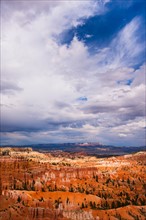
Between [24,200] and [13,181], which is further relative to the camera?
[13,181]

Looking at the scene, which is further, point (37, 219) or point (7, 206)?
point (7, 206)

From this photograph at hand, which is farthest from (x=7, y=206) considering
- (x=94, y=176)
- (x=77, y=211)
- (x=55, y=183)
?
(x=94, y=176)

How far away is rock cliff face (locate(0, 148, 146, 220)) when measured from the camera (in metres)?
116

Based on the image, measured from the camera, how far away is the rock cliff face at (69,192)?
4577 inches

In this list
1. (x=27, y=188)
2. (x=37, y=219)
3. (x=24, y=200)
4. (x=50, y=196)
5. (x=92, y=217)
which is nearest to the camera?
(x=37, y=219)

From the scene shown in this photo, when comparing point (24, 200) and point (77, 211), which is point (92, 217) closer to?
point (77, 211)

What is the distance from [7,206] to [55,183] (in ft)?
153

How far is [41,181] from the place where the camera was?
159875mm

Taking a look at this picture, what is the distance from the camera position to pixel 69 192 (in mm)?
148125

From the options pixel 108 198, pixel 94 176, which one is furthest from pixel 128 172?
pixel 108 198

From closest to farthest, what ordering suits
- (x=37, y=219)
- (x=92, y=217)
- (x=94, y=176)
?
(x=37, y=219), (x=92, y=217), (x=94, y=176)

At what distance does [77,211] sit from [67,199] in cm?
1790

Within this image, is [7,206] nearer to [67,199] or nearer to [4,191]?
[4,191]

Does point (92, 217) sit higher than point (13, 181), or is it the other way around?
point (13, 181)
